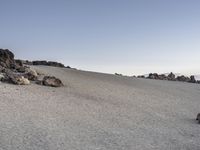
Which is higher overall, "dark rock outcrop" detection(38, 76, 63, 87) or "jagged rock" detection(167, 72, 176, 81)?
"jagged rock" detection(167, 72, 176, 81)

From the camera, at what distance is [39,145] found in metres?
8.77

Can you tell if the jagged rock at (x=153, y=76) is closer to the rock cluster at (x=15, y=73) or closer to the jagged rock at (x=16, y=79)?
the rock cluster at (x=15, y=73)

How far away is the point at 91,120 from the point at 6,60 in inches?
336

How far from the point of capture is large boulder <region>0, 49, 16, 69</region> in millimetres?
18359

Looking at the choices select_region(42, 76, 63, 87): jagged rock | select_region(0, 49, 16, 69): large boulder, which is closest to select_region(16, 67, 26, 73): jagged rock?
select_region(0, 49, 16, 69): large boulder

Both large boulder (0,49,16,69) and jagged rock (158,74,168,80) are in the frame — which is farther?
jagged rock (158,74,168,80)

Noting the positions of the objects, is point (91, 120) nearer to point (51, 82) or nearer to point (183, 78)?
point (51, 82)

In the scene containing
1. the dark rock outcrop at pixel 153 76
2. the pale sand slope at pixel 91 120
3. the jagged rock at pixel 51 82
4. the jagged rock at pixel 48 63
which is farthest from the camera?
the dark rock outcrop at pixel 153 76

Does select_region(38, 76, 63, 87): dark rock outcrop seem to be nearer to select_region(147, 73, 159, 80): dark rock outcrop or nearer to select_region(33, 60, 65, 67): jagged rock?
select_region(33, 60, 65, 67): jagged rock

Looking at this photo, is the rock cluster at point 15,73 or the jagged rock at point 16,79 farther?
the rock cluster at point 15,73

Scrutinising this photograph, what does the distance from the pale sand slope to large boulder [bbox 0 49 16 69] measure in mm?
2851

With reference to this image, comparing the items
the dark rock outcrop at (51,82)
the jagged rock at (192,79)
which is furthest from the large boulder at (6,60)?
the jagged rock at (192,79)

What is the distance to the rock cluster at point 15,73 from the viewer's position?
15502 mm

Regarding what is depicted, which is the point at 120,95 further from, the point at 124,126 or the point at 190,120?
the point at 124,126
